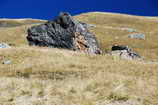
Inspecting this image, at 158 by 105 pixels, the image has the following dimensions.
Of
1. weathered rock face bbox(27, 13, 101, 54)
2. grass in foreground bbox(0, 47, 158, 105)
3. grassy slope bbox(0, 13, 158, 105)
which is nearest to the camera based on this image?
grass in foreground bbox(0, 47, 158, 105)

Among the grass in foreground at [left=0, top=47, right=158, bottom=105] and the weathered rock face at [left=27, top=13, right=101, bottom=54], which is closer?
the grass in foreground at [left=0, top=47, right=158, bottom=105]

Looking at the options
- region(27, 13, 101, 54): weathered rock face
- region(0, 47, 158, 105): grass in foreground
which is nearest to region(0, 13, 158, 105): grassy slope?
region(0, 47, 158, 105): grass in foreground

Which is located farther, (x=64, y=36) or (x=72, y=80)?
(x=64, y=36)

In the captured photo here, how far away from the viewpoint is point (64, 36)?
36.6 m

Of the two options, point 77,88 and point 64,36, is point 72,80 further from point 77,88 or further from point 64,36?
point 64,36

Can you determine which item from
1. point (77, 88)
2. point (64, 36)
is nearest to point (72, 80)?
point (77, 88)

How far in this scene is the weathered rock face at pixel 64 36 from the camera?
3594cm

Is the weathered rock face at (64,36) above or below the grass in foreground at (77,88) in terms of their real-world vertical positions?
above

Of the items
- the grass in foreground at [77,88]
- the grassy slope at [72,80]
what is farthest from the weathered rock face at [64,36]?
the grass in foreground at [77,88]

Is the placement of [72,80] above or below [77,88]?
above

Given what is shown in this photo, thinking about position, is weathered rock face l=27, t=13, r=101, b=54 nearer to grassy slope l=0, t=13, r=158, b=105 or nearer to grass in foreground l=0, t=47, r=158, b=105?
grassy slope l=0, t=13, r=158, b=105

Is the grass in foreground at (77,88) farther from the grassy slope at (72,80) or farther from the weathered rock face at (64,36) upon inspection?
the weathered rock face at (64,36)

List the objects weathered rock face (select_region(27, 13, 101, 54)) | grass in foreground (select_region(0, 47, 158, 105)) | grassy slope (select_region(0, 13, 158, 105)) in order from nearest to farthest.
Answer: grass in foreground (select_region(0, 47, 158, 105))
grassy slope (select_region(0, 13, 158, 105))
weathered rock face (select_region(27, 13, 101, 54))

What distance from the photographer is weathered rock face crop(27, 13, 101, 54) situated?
35938 mm
